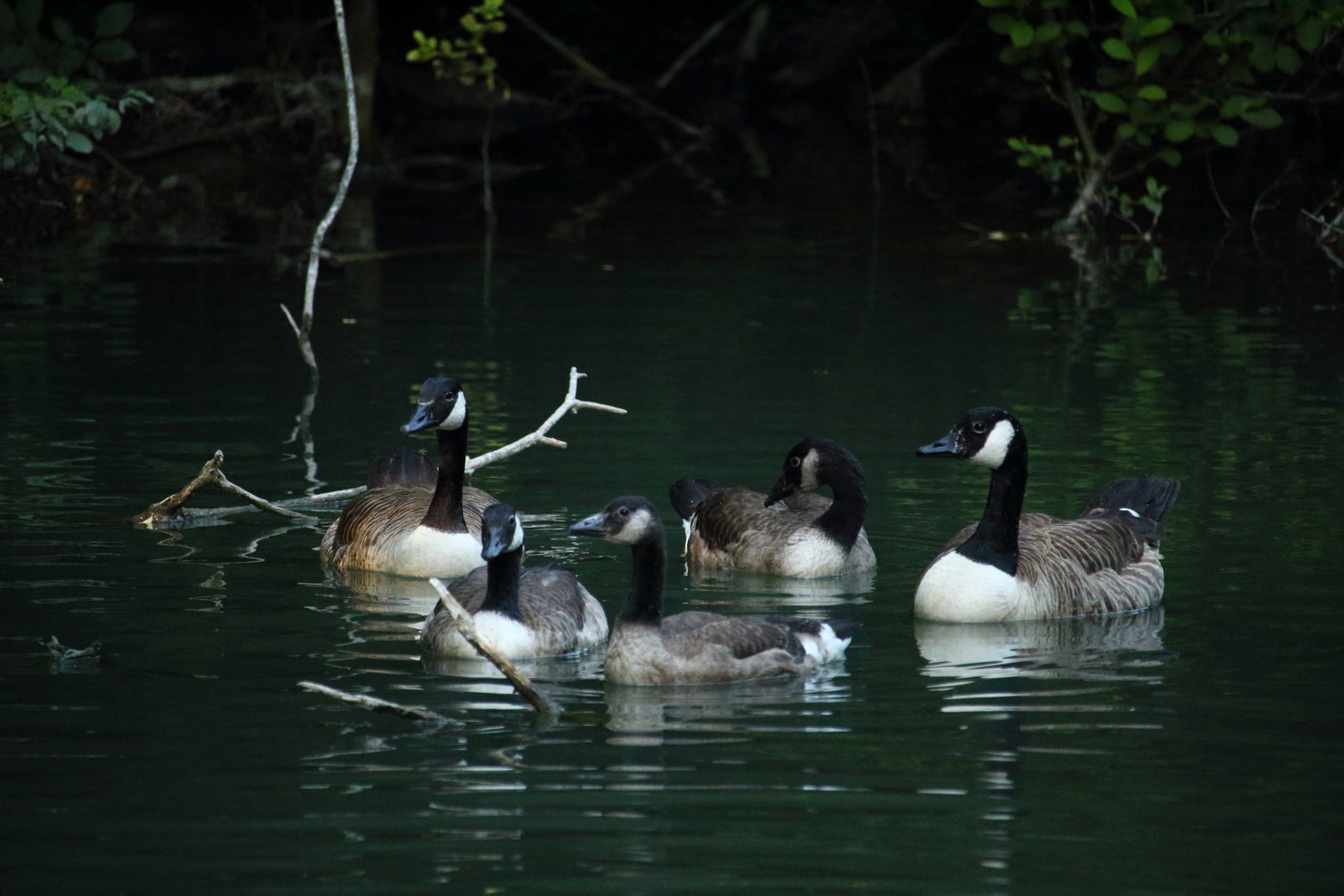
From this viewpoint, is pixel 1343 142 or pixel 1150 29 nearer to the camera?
pixel 1150 29

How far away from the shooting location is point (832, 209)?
3105 centimetres

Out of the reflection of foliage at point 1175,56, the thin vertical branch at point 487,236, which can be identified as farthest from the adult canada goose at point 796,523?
the reflection of foliage at point 1175,56

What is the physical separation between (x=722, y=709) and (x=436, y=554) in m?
3.43

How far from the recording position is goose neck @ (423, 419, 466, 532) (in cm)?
1205

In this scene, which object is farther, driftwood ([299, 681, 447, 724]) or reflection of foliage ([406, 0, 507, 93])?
reflection of foliage ([406, 0, 507, 93])

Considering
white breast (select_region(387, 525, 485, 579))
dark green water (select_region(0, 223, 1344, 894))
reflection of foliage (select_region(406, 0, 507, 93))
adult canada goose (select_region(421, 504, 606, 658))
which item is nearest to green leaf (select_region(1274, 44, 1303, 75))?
dark green water (select_region(0, 223, 1344, 894))

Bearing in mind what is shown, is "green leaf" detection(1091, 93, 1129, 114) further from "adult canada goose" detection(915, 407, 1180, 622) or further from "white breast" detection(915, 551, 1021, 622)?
"white breast" detection(915, 551, 1021, 622)

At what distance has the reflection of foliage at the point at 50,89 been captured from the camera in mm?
14664

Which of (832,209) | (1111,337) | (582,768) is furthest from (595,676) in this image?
(832,209)

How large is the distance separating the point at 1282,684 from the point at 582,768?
11.5 feet

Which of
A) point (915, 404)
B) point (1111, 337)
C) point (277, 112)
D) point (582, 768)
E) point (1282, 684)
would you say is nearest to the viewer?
point (582, 768)

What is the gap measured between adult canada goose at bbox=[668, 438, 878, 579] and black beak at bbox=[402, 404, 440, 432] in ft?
6.25

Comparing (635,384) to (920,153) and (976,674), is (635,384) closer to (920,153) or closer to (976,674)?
(976,674)

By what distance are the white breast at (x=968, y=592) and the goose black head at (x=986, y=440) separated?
0.59 metres
